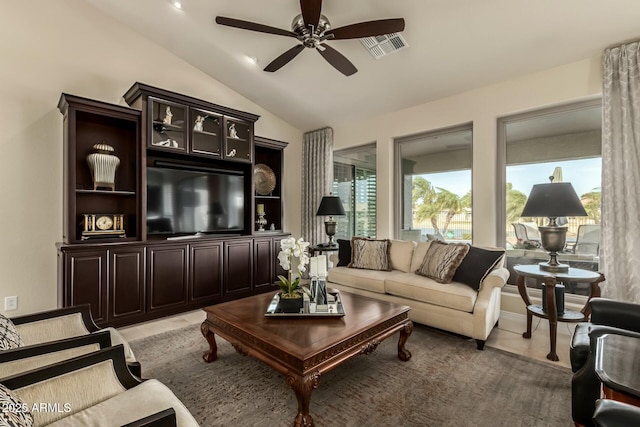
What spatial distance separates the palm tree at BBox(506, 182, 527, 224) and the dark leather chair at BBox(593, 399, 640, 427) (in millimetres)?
3035

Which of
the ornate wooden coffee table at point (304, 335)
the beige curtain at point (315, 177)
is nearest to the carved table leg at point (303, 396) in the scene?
the ornate wooden coffee table at point (304, 335)

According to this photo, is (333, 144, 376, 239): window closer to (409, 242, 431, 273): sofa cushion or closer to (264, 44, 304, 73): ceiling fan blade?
(409, 242, 431, 273): sofa cushion

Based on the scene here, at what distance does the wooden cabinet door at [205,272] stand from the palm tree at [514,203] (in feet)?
12.0

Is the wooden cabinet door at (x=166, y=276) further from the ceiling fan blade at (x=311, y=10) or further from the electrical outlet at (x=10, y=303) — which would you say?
the ceiling fan blade at (x=311, y=10)

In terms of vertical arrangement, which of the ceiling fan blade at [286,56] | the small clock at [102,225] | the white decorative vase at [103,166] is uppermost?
the ceiling fan blade at [286,56]

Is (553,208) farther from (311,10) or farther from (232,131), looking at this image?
(232,131)

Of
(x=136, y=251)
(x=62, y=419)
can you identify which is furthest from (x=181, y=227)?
(x=62, y=419)

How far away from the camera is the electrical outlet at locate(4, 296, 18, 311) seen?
2971 millimetres

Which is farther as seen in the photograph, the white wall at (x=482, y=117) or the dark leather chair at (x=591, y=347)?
the white wall at (x=482, y=117)

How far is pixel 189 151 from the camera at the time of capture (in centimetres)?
368

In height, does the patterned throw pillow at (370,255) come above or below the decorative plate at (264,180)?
below

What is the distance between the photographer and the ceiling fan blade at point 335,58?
2665mm

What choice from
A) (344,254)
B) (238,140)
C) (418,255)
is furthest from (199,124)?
(418,255)

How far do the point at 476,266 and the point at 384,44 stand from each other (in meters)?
2.50
